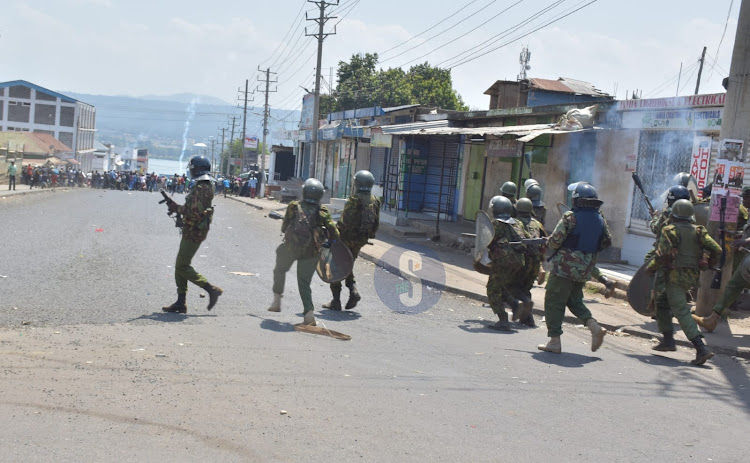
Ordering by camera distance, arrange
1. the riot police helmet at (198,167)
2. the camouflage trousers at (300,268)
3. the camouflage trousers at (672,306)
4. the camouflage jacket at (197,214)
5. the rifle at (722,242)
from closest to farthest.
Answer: the camouflage trousers at (672,306) → the camouflage trousers at (300,268) → the camouflage jacket at (197,214) → the riot police helmet at (198,167) → the rifle at (722,242)

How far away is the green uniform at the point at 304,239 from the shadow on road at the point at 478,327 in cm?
196

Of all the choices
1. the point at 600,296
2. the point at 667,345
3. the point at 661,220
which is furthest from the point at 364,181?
the point at 600,296

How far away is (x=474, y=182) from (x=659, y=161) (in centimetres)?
885

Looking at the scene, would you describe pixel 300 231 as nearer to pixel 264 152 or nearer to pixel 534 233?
pixel 534 233

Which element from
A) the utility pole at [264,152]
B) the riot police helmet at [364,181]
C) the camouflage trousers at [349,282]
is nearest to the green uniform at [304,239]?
the camouflage trousers at [349,282]

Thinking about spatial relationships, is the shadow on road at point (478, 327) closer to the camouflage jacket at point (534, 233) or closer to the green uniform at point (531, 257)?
the green uniform at point (531, 257)

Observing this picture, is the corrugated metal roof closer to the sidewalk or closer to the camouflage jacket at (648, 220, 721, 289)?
the sidewalk

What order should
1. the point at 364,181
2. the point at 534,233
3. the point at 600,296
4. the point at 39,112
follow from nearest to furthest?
1. the point at 534,233
2. the point at 364,181
3. the point at 600,296
4. the point at 39,112

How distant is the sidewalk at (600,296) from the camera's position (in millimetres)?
9327

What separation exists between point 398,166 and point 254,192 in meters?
28.0

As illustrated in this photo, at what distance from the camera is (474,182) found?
23281 mm

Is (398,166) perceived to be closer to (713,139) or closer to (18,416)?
(713,139)

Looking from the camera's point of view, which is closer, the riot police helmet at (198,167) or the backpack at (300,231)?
the backpack at (300,231)

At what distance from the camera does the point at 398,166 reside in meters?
25.4
